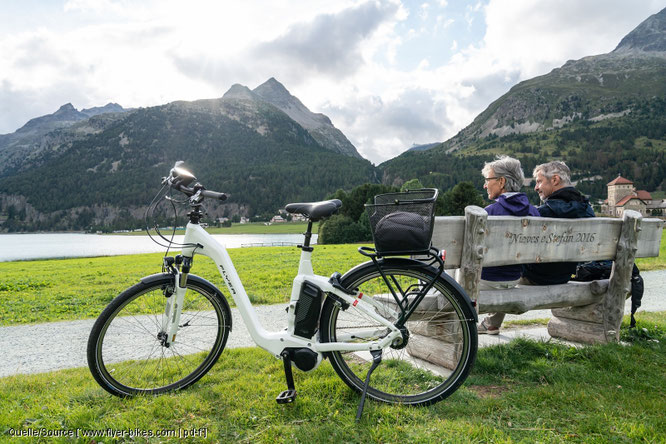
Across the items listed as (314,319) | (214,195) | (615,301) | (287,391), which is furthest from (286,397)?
(615,301)

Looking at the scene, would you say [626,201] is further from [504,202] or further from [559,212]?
[504,202]

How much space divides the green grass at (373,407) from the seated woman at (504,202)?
2.81 ft

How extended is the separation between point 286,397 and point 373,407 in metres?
0.74

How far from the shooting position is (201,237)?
3.77 m

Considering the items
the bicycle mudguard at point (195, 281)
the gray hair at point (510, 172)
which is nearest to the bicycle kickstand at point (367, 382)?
the bicycle mudguard at point (195, 281)

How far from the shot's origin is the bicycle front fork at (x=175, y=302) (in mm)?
3746

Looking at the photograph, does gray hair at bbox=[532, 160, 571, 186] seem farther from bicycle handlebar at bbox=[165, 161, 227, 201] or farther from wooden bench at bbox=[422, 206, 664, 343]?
bicycle handlebar at bbox=[165, 161, 227, 201]

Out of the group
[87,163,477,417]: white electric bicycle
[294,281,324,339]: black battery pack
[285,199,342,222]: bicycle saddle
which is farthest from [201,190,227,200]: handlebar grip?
[294,281,324,339]: black battery pack

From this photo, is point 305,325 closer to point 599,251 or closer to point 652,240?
point 599,251

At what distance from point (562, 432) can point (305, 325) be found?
2143 mm

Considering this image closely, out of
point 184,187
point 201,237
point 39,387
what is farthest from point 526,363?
point 39,387

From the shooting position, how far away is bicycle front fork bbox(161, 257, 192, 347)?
3.75 meters

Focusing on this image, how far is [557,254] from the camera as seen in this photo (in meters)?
4.50

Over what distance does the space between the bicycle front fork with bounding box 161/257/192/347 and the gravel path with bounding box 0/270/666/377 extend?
1.62 m
